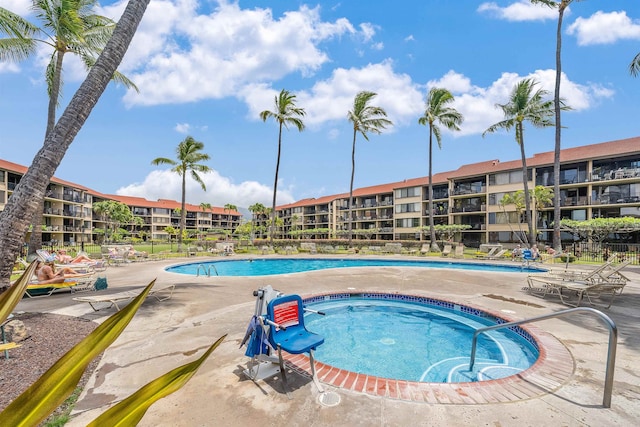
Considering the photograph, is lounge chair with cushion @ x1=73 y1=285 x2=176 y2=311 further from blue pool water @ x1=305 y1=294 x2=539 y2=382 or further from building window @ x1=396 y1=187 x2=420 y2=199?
building window @ x1=396 y1=187 x2=420 y2=199

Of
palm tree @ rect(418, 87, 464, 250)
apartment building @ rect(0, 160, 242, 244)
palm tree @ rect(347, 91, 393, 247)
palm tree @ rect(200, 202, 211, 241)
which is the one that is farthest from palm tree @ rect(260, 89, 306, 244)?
palm tree @ rect(200, 202, 211, 241)

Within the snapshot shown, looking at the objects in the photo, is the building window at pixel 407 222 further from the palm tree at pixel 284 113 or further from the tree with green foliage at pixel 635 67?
the tree with green foliage at pixel 635 67

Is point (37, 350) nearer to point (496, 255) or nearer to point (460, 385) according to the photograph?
point (460, 385)

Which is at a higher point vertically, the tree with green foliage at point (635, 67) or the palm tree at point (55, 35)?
the palm tree at point (55, 35)

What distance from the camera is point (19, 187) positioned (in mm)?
5543

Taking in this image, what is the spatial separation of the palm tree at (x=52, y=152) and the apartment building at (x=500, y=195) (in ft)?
94.4

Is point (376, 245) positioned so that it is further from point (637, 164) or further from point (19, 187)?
point (19, 187)

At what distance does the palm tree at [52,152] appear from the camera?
17.9 ft

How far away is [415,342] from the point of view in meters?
6.89

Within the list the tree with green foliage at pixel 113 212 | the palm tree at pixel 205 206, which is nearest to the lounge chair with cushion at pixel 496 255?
the tree with green foliage at pixel 113 212

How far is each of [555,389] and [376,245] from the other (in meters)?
29.5

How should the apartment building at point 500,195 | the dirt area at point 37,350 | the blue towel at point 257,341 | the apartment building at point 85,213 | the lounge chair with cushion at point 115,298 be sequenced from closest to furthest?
the dirt area at point 37,350, the blue towel at point 257,341, the lounge chair with cushion at point 115,298, the apartment building at point 500,195, the apartment building at point 85,213

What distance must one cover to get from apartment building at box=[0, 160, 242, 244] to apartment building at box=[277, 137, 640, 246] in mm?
44480

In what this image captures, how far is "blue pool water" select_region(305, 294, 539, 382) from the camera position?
5.56m
